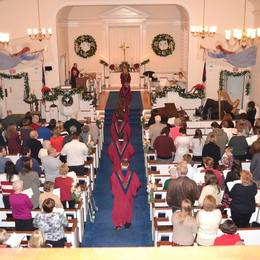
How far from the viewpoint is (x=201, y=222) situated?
6.17 metres

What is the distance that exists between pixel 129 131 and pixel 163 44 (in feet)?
39.3

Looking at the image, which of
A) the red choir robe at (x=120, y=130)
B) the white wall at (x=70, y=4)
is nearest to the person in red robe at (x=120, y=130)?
the red choir robe at (x=120, y=130)

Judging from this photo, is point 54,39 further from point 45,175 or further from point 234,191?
point 234,191

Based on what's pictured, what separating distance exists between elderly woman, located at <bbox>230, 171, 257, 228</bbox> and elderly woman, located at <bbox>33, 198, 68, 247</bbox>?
9.87 ft

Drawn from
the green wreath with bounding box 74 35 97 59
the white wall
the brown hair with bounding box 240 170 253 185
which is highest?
the white wall

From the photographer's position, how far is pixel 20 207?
678 cm

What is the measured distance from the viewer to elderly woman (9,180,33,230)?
6664mm

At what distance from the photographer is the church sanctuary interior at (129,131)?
20.7 ft

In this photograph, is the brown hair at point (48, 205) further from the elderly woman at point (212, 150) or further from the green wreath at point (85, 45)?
the green wreath at point (85, 45)

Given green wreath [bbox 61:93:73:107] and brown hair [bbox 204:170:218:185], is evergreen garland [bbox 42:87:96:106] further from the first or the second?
brown hair [bbox 204:170:218:185]

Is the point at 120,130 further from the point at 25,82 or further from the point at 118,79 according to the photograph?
the point at 118,79

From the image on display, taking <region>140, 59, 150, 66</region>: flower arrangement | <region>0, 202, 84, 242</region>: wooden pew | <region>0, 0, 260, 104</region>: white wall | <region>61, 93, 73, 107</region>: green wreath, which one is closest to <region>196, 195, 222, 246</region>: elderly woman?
<region>0, 202, 84, 242</region>: wooden pew

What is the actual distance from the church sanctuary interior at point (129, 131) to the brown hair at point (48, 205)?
18 mm

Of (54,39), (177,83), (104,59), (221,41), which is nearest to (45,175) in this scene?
(54,39)
